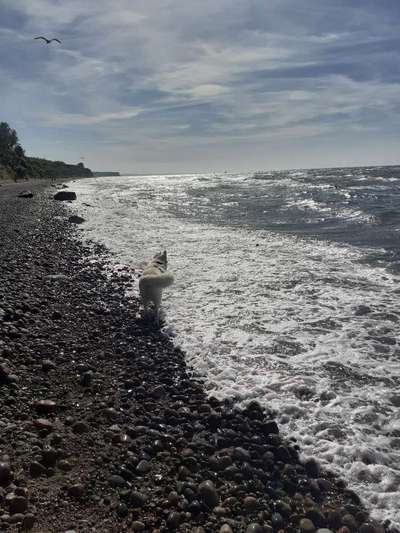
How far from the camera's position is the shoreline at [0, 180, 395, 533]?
3.47 metres

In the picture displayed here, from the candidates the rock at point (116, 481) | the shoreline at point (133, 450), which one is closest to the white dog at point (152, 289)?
the shoreline at point (133, 450)

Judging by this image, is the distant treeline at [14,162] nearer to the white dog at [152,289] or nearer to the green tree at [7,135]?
the green tree at [7,135]

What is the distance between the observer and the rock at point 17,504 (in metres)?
3.27

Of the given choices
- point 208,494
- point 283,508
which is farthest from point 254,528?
point 208,494

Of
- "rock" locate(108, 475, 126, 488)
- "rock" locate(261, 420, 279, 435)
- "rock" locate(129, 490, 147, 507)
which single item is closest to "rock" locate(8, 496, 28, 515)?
"rock" locate(108, 475, 126, 488)

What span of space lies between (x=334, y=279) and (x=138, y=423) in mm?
7596

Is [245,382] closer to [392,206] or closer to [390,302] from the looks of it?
[390,302]

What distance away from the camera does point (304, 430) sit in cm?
468

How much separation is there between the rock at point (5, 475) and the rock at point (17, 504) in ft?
0.72

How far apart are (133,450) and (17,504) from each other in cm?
122

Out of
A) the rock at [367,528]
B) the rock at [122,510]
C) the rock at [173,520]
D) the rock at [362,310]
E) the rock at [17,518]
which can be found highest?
the rock at [362,310]

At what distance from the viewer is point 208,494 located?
3701 millimetres

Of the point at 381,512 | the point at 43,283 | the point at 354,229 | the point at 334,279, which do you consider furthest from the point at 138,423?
the point at 354,229

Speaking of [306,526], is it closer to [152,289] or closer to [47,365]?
[47,365]
